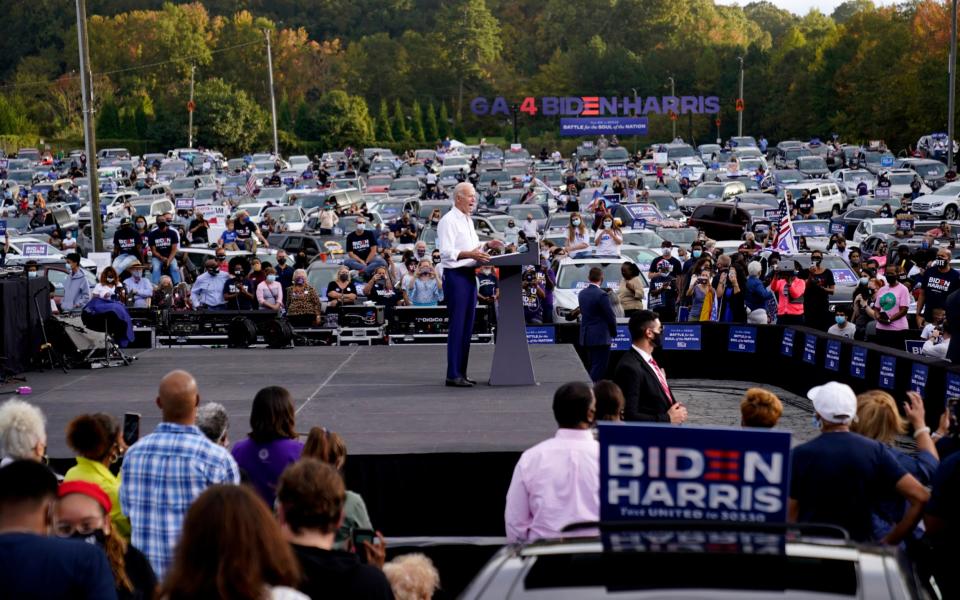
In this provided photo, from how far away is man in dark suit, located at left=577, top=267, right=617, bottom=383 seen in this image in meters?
17.0

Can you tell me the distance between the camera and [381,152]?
8981 centimetres

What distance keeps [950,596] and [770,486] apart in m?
2.03

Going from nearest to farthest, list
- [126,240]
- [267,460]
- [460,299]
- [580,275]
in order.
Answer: [267,460] → [460,299] → [580,275] → [126,240]

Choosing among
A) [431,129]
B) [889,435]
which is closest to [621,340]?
[889,435]

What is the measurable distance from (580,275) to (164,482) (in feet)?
61.0

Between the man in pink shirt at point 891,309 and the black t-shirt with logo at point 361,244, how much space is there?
30.4 feet

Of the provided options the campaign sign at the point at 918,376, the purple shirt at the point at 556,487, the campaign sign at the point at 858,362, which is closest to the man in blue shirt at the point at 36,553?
the purple shirt at the point at 556,487

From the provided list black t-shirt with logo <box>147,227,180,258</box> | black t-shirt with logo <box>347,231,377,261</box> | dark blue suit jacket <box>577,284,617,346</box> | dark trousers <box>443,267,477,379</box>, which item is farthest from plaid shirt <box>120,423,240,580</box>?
black t-shirt with logo <box>147,227,180,258</box>

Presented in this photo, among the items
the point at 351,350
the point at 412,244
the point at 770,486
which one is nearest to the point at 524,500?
the point at 770,486

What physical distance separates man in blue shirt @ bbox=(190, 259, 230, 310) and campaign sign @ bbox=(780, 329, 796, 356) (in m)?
8.48

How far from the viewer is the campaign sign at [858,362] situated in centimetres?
1712

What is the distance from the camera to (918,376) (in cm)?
1536

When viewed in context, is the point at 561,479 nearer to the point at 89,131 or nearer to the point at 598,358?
the point at 598,358

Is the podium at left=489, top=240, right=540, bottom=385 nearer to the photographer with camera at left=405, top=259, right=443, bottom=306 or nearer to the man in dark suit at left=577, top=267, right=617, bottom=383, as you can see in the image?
the man in dark suit at left=577, top=267, right=617, bottom=383
